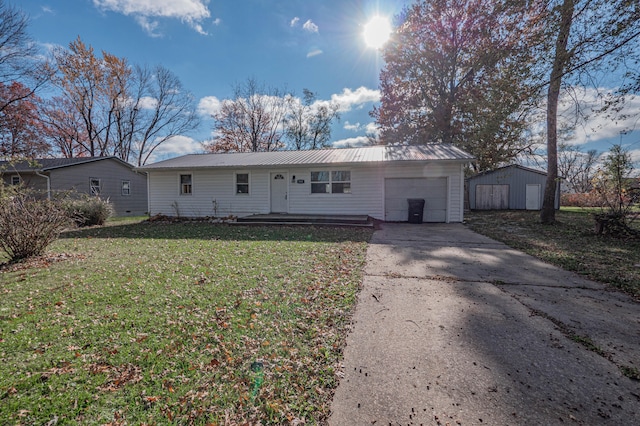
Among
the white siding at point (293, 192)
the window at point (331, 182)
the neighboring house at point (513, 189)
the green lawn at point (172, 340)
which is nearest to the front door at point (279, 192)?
the white siding at point (293, 192)

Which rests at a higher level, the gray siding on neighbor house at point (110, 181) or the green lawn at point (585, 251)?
the gray siding on neighbor house at point (110, 181)

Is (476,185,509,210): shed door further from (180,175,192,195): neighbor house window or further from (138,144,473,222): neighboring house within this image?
(180,175,192,195): neighbor house window

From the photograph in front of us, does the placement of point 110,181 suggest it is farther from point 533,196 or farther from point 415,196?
point 533,196

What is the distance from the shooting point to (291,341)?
2627 mm

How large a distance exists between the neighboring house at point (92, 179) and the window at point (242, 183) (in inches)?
290

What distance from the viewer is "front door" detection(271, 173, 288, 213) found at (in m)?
12.7

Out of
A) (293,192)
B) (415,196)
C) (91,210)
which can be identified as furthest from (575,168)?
(91,210)

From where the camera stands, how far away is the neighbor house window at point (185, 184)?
44.9 feet

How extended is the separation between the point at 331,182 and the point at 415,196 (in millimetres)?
3714

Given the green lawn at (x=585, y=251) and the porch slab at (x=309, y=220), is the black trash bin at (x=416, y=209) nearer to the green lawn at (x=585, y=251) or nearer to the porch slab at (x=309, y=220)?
the porch slab at (x=309, y=220)

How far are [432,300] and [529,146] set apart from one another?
65.3 ft

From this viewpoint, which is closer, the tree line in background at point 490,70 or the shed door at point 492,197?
the tree line in background at point 490,70

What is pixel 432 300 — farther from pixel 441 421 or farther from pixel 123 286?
pixel 123 286

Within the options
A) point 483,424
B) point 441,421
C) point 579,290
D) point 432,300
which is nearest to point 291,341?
point 441,421
